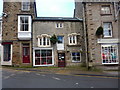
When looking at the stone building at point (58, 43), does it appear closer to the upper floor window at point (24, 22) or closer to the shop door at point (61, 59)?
the shop door at point (61, 59)

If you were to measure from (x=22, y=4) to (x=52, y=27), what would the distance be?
17.9ft

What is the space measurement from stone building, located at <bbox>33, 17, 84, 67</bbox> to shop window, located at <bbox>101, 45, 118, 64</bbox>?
3079 mm

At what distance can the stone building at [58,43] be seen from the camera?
16.1 m

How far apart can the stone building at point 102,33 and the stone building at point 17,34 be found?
7.77 m

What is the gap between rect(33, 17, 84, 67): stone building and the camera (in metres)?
16.1

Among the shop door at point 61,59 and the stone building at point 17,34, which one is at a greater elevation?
the stone building at point 17,34

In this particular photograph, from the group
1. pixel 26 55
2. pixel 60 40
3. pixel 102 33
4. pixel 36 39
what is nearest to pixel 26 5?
pixel 36 39

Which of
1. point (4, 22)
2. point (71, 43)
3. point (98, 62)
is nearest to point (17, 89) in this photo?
point (98, 62)

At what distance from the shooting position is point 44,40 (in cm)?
1650

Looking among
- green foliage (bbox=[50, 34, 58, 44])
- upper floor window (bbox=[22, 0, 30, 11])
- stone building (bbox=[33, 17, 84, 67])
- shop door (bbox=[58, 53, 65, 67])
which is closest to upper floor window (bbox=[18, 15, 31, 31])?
stone building (bbox=[33, 17, 84, 67])

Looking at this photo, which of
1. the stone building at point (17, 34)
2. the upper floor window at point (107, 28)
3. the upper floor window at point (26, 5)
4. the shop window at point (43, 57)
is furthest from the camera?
the upper floor window at point (26, 5)

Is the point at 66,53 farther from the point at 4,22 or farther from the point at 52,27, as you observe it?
the point at 4,22

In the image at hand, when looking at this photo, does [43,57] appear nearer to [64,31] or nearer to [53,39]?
[53,39]

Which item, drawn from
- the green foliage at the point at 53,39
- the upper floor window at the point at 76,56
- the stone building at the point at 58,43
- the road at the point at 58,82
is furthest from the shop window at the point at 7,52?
the upper floor window at the point at 76,56
